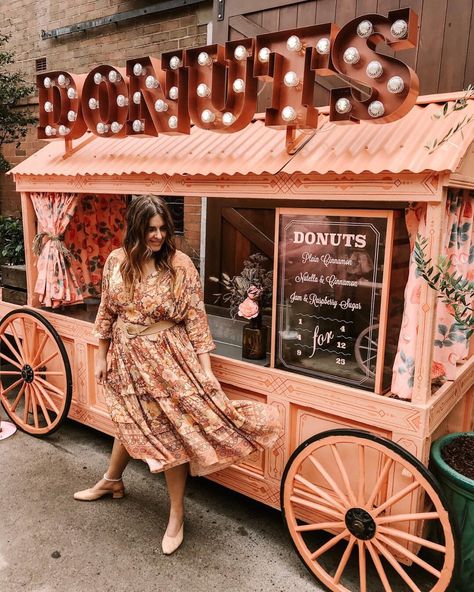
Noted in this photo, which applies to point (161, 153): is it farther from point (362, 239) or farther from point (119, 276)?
point (362, 239)

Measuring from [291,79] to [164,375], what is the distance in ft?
5.57

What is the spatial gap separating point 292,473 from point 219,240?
248 cm

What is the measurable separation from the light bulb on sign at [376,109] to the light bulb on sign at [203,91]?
3.25 ft

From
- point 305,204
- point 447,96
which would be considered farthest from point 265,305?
point 447,96

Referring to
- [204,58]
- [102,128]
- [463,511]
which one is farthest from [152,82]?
[463,511]

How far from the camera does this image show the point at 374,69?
242cm

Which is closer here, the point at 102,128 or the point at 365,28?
the point at 365,28

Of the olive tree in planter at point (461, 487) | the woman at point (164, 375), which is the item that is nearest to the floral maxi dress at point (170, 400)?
the woman at point (164, 375)

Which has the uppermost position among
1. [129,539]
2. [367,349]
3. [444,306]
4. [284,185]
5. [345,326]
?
[284,185]

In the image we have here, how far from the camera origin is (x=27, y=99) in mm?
7172

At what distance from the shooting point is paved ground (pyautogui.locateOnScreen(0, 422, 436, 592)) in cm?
274

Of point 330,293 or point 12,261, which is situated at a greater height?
point 330,293

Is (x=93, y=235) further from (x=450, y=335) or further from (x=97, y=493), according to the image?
(x=450, y=335)

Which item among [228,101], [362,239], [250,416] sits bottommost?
[250,416]
